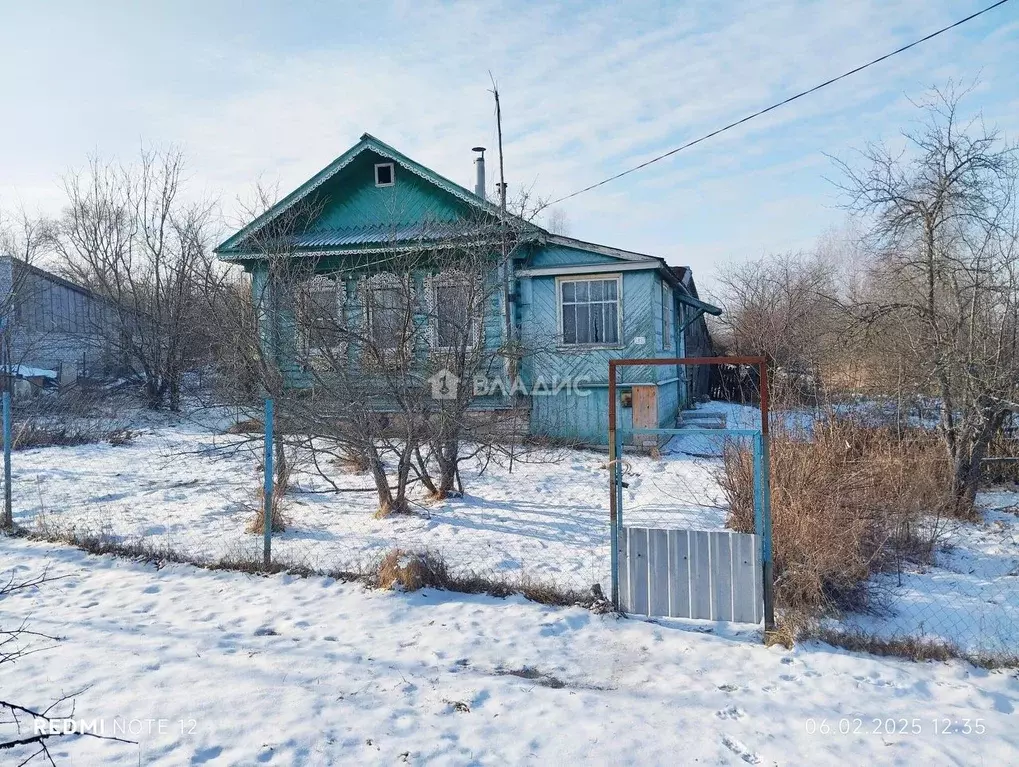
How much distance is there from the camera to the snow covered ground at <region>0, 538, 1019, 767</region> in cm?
340

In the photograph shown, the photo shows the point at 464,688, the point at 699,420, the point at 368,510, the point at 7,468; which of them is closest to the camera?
the point at 464,688

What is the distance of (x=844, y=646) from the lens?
15.1ft

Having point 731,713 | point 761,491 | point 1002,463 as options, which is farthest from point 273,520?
point 1002,463

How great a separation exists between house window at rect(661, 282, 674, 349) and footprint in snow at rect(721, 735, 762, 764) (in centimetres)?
1101

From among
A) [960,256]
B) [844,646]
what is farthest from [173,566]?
[960,256]

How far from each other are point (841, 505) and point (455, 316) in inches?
171

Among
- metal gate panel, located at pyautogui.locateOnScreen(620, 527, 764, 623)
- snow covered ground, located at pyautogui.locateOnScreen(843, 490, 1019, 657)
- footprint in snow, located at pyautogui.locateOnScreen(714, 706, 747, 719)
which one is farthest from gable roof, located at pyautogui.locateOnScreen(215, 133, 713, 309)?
footprint in snow, located at pyautogui.locateOnScreen(714, 706, 747, 719)

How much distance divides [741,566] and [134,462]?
10.4 m

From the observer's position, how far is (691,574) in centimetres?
500

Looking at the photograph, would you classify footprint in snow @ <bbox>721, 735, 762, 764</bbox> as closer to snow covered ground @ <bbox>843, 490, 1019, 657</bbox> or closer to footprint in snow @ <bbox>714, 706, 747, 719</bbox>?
footprint in snow @ <bbox>714, 706, 747, 719</bbox>

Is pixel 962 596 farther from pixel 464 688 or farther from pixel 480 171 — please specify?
pixel 480 171

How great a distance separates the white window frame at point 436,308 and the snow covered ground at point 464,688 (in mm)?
3183
